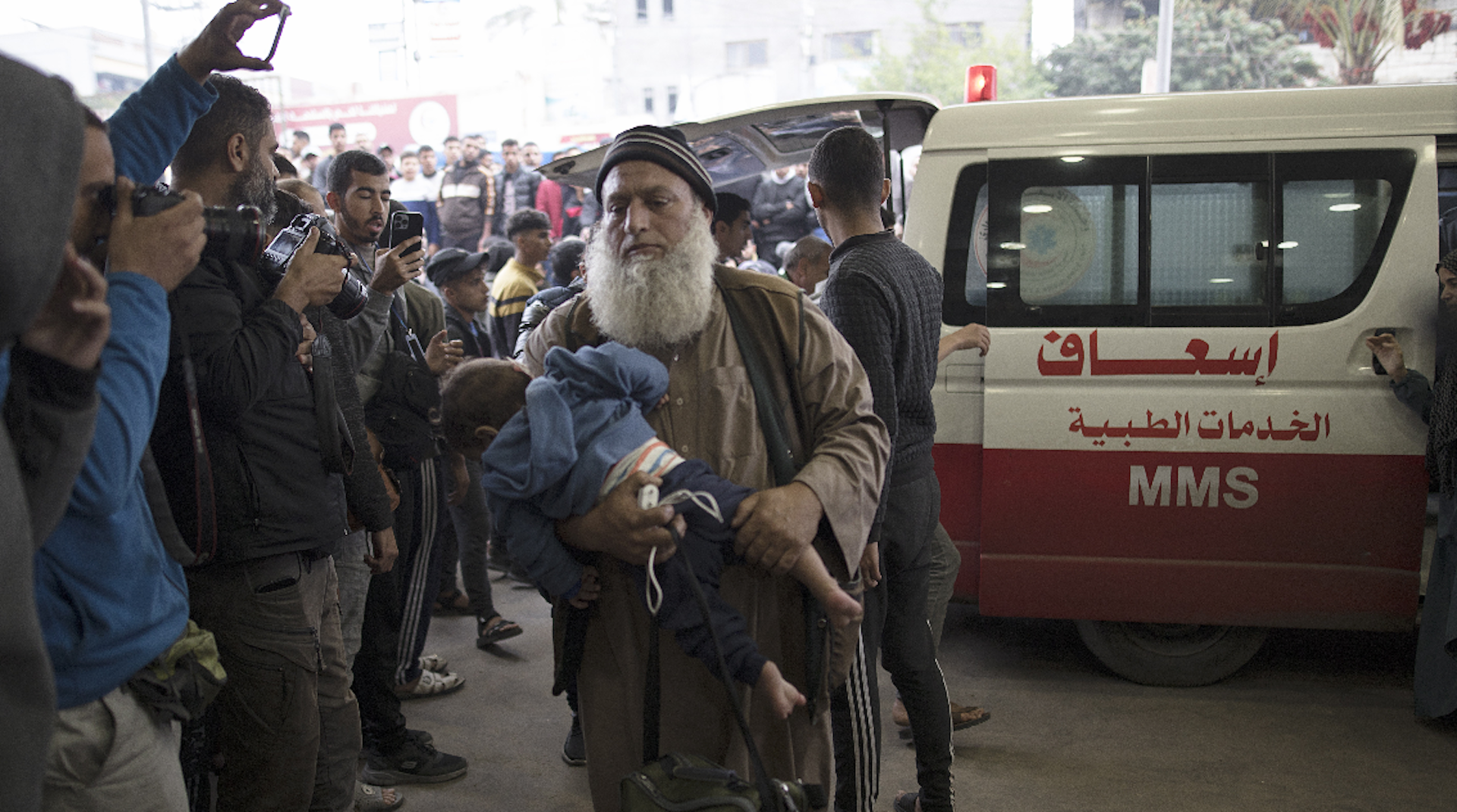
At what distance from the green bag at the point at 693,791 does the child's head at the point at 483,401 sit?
0.72 metres

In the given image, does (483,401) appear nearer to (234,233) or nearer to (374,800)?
(234,233)

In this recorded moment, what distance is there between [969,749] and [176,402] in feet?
9.37

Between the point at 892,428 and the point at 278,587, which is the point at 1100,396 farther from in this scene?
the point at 278,587

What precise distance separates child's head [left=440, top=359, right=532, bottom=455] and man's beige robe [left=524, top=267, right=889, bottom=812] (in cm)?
29

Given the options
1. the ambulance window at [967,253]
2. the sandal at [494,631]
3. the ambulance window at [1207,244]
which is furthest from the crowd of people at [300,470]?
the sandal at [494,631]

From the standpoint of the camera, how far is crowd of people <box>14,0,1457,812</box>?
1.13 m

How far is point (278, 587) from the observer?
2.05m

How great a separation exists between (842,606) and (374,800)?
7.37ft

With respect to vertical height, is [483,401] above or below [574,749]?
above

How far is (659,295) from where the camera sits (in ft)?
6.30

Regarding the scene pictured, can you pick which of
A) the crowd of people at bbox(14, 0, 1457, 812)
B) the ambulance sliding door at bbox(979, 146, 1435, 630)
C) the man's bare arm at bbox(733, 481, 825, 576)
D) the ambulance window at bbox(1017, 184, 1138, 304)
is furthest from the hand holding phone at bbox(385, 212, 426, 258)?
the ambulance window at bbox(1017, 184, 1138, 304)

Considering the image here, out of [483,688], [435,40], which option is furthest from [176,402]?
[435,40]

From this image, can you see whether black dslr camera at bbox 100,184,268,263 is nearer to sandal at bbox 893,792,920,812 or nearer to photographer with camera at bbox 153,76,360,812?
photographer with camera at bbox 153,76,360,812

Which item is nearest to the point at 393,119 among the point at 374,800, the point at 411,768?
the point at 411,768
